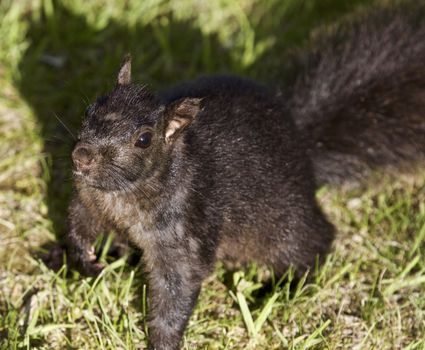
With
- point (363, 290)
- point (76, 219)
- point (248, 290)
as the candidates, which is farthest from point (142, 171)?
point (363, 290)

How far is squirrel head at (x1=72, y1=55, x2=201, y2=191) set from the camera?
3.31 metres

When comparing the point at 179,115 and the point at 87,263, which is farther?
the point at 87,263

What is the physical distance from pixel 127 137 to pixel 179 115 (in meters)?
0.27

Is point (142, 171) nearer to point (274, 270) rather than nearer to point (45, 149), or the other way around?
point (274, 270)

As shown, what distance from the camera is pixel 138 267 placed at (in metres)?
4.16

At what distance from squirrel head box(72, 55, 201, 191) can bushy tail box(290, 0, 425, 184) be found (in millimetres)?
1196

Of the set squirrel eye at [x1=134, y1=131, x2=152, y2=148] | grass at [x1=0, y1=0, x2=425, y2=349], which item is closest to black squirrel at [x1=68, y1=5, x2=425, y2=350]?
squirrel eye at [x1=134, y1=131, x2=152, y2=148]

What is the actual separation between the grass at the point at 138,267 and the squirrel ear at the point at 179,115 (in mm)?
697

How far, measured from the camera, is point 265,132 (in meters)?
4.06

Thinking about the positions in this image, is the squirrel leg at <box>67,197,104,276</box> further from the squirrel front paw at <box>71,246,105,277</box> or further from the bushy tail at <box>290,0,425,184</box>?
the bushy tail at <box>290,0,425,184</box>

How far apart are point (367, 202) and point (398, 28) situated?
114cm

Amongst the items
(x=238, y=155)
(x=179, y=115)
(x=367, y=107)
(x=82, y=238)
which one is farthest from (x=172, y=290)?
(x=367, y=107)

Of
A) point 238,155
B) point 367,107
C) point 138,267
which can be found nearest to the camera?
point 238,155

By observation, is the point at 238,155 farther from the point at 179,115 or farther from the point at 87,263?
the point at 87,263
